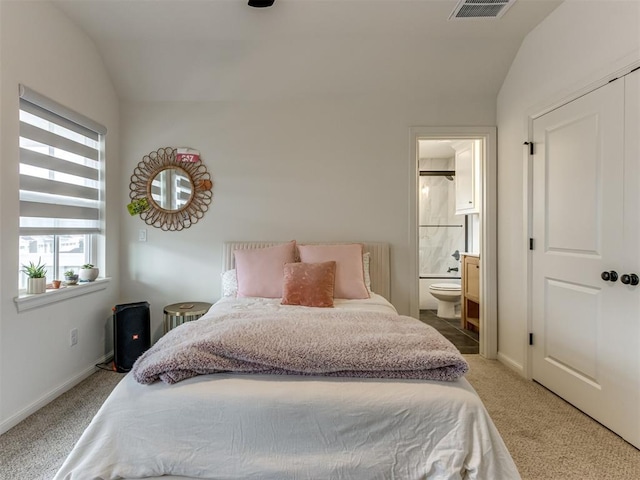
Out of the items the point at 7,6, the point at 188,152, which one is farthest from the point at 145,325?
the point at 7,6

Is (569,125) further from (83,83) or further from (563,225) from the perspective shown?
(83,83)

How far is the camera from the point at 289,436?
116 centimetres

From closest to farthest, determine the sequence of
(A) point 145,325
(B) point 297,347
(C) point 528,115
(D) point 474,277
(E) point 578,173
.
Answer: (B) point 297,347 < (E) point 578,173 < (C) point 528,115 < (A) point 145,325 < (D) point 474,277

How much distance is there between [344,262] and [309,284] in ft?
1.41

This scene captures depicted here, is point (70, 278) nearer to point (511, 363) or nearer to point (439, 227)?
point (511, 363)

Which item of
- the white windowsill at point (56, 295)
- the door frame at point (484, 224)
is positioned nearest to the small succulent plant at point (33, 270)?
the white windowsill at point (56, 295)

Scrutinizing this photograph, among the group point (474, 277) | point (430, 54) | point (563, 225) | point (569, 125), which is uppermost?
point (430, 54)

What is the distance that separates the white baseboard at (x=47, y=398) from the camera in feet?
6.20

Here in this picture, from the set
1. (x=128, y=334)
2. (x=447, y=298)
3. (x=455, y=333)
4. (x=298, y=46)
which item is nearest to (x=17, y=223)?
(x=128, y=334)

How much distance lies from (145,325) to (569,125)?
3.55 meters

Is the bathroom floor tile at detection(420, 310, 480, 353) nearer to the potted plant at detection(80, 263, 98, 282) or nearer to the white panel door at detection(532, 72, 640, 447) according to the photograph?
the white panel door at detection(532, 72, 640, 447)

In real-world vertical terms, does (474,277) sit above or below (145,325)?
above

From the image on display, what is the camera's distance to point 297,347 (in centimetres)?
131

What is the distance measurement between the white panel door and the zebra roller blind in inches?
139
